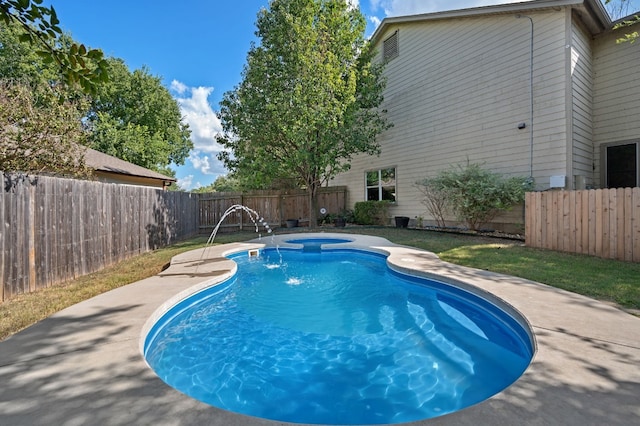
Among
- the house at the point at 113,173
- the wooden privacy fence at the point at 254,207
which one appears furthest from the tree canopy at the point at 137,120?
the wooden privacy fence at the point at 254,207

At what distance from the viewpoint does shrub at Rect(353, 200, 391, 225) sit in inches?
541

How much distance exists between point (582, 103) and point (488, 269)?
22.0 feet

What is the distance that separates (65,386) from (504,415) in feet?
9.52

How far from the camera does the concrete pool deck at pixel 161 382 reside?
6.10 feet

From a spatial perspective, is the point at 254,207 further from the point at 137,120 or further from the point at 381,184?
the point at 137,120

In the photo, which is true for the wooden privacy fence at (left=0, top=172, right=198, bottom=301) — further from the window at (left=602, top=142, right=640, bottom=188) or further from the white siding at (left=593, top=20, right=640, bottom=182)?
the window at (left=602, top=142, right=640, bottom=188)

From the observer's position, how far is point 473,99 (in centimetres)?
1048

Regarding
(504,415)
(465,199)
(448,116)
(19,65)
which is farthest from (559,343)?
(19,65)

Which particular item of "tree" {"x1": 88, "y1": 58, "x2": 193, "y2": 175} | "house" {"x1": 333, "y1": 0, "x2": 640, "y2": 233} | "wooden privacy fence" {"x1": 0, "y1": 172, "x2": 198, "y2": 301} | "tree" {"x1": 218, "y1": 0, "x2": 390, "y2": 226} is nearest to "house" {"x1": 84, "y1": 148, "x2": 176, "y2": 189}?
"tree" {"x1": 218, "y1": 0, "x2": 390, "y2": 226}

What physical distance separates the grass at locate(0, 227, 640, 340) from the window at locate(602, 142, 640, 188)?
3761 millimetres

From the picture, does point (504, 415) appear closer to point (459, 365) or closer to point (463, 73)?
point (459, 365)

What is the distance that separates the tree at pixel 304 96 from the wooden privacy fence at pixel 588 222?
23.1ft

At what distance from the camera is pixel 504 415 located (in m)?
1.86

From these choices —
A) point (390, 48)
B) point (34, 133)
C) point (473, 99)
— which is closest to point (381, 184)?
point (473, 99)
